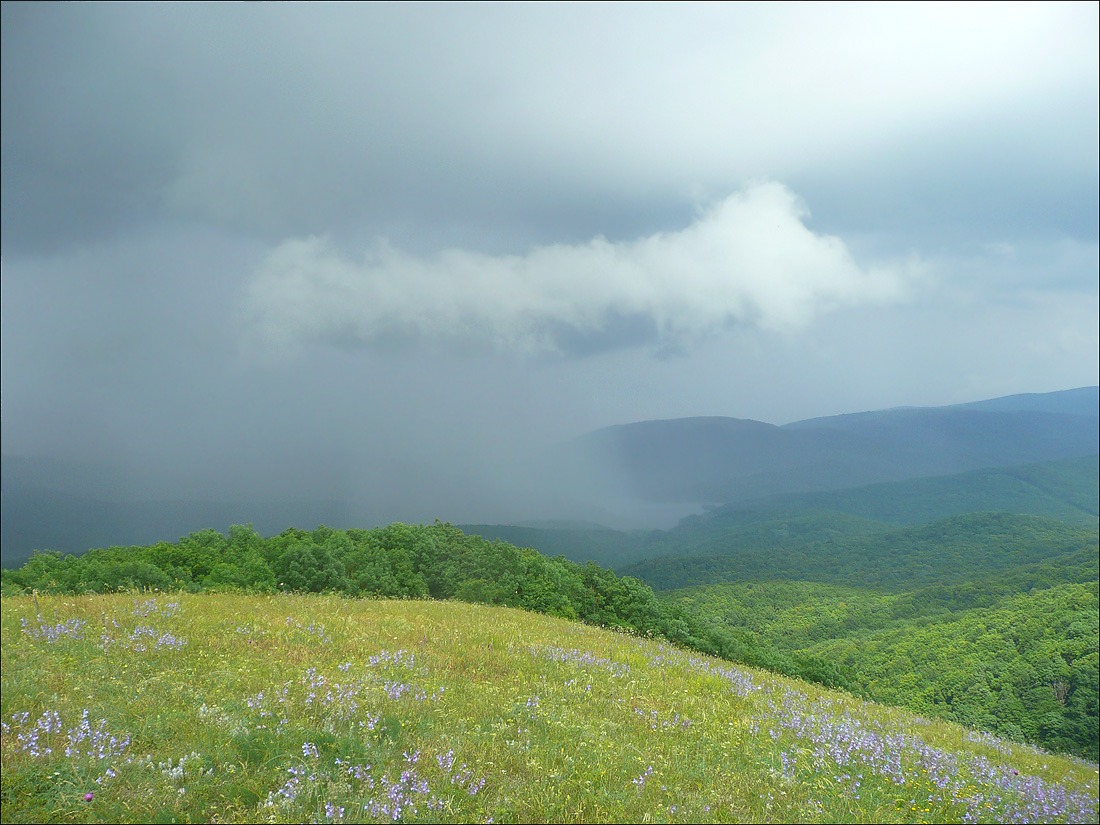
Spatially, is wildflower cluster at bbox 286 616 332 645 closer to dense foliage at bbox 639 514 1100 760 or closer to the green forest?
the green forest

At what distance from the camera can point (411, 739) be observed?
17.9 ft

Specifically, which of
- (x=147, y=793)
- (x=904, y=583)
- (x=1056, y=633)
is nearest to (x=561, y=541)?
(x=1056, y=633)

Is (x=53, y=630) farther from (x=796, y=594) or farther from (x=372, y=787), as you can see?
(x=796, y=594)

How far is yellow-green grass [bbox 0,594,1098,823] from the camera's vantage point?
14.3 feet

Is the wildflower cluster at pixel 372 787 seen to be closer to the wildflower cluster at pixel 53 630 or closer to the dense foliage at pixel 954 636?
the wildflower cluster at pixel 53 630

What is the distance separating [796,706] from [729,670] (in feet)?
9.12

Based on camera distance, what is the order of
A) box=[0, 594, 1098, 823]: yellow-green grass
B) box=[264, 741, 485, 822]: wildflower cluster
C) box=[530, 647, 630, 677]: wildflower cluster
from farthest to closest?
box=[530, 647, 630, 677]: wildflower cluster < box=[0, 594, 1098, 823]: yellow-green grass < box=[264, 741, 485, 822]: wildflower cluster

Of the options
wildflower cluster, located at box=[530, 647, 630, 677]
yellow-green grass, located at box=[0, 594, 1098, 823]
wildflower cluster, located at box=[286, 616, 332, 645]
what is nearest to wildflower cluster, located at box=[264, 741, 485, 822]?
yellow-green grass, located at box=[0, 594, 1098, 823]

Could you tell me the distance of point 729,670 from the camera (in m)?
12.2

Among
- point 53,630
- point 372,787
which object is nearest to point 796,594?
point 53,630

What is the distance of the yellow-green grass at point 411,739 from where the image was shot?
4359 mm

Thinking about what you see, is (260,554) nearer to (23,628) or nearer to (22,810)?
(23,628)

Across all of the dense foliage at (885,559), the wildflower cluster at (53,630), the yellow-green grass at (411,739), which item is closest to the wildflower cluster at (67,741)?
the yellow-green grass at (411,739)

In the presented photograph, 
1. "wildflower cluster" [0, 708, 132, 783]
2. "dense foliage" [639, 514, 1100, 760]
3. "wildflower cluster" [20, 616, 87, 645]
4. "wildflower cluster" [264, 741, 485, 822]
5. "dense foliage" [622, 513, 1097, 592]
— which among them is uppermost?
"wildflower cluster" [20, 616, 87, 645]
